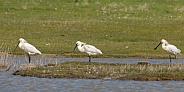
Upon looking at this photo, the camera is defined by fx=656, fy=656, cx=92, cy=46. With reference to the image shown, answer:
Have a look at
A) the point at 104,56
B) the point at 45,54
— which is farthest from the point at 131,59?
the point at 45,54

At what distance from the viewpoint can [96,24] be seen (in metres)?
36.6

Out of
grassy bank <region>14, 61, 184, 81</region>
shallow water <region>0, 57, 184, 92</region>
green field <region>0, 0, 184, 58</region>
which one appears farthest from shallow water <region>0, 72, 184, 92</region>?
green field <region>0, 0, 184, 58</region>

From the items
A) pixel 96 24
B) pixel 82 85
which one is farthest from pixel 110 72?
pixel 96 24

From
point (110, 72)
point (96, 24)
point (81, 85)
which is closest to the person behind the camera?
point (81, 85)

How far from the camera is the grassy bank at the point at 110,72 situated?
1997cm

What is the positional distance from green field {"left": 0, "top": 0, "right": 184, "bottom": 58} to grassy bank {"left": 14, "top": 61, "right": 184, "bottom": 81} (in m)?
6.17

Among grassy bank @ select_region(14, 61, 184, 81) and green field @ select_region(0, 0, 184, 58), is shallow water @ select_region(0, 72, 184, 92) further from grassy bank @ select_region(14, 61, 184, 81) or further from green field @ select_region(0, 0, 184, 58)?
green field @ select_region(0, 0, 184, 58)

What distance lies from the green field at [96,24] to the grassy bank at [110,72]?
20.3 ft

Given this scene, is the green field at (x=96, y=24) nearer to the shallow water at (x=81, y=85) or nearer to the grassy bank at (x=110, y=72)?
the grassy bank at (x=110, y=72)

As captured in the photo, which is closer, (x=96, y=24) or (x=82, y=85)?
(x=82, y=85)

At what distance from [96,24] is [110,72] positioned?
Answer: 16.4m

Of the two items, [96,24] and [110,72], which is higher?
[96,24]

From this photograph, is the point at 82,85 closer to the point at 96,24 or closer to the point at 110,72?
the point at 110,72

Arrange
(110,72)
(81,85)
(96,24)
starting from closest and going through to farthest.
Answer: (81,85) → (110,72) → (96,24)
